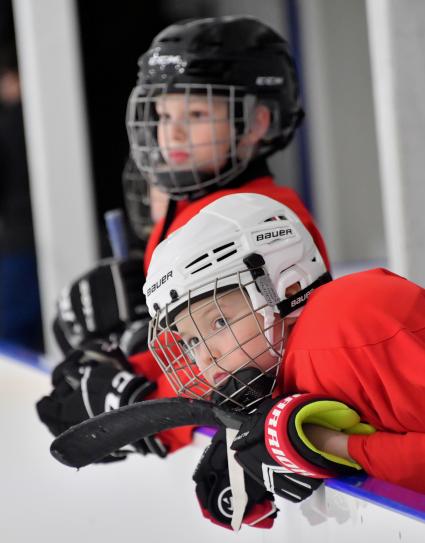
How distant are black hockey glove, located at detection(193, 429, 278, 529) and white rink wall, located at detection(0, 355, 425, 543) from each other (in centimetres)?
2

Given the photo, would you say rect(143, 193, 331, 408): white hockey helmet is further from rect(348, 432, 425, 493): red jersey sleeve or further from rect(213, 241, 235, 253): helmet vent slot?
rect(348, 432, 425, 493): red jersey sleeve

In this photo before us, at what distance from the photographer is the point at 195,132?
159 cm

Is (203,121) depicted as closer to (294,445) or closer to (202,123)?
(202,123)

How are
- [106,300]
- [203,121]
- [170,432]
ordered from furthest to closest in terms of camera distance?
[106,300] → [203,121] → [170,432]

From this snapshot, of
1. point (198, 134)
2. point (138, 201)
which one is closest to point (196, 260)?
point (198, 134)

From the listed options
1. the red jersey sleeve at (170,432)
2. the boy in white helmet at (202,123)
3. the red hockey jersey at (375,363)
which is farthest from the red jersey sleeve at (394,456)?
the boy in white helmet at (202,123)

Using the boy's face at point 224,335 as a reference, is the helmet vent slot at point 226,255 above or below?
above

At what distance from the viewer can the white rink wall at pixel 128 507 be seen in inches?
42.6

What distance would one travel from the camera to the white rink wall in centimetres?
108

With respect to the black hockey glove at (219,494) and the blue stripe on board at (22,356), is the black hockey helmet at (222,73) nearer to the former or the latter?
the black hockey glove at (219,494)

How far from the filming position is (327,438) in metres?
1.09

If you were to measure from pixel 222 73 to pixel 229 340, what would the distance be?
0.60 metres

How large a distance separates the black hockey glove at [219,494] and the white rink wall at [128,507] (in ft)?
0.07

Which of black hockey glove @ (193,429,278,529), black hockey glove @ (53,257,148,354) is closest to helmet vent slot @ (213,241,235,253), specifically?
black hockey glove @ (193,429,278,529)
